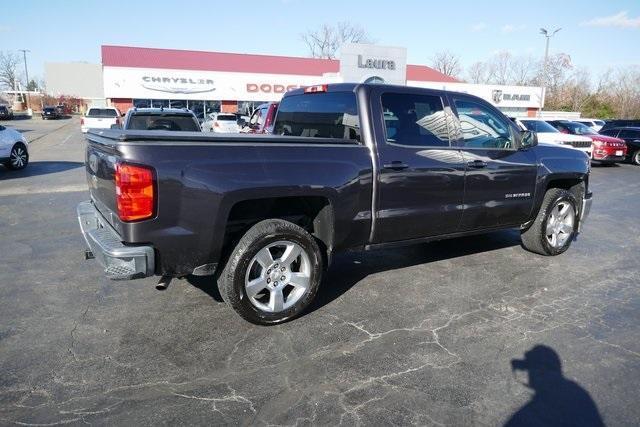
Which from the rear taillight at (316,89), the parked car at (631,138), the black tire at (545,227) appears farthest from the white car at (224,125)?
the black tire at (545,227)

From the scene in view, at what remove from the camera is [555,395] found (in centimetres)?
300

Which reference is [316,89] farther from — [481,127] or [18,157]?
[18,157]

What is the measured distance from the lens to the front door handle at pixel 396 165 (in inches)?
166

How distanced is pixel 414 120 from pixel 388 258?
6.12 ft

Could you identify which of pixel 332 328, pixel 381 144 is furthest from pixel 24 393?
pixel 381 144

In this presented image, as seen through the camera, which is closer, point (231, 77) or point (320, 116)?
point (320, 116)

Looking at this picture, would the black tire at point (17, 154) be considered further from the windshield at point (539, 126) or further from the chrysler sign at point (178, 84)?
the chrysler sign at point (178, 84)

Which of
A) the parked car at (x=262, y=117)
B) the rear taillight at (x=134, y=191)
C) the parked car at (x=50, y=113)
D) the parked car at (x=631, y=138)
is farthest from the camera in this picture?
the parked car at (x=50, y=113)

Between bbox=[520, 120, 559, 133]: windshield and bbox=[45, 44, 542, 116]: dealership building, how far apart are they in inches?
485

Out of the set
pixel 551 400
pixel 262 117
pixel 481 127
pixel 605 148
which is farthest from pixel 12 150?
pixel 605 148

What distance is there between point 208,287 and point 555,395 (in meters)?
3.06

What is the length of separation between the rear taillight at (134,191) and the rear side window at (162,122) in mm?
6682

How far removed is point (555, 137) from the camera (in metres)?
16.3

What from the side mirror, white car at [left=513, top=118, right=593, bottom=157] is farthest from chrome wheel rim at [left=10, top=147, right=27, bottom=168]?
white car at [left=513, top=118, right=593, bottom=157]
